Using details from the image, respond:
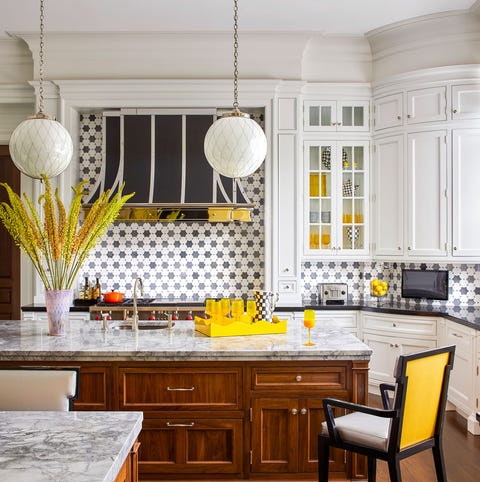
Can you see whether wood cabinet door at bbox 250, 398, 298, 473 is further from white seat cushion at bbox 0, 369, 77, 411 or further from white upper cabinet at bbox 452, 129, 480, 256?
white upper cabinet at bbox 452, 129, 480, 256

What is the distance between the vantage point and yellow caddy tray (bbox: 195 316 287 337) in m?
3.30

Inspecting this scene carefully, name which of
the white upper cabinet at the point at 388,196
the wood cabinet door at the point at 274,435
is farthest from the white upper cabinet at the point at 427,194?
the wood cabinet door at the point at 274,435

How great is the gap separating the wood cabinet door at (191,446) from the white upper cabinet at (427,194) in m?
2.94

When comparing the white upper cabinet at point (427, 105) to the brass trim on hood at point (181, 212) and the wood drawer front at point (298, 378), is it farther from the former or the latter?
the wood drawer front at point (298, 378)

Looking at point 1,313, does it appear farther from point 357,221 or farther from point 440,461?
point 440,461

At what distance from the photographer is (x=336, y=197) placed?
5.54 meters

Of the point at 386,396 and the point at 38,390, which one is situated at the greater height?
the point at 38,390

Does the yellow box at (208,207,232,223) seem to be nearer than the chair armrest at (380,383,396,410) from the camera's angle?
No

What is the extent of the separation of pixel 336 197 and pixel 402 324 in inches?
54.9

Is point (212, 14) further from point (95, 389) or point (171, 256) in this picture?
point (95, 389)

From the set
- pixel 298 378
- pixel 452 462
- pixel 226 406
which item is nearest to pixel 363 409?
pixel 298 378

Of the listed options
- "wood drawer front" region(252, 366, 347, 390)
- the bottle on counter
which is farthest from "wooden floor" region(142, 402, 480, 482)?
the bottle on counter

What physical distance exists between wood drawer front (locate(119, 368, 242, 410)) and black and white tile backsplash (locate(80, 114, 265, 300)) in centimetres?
283

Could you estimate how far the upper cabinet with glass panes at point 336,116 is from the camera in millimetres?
5547
